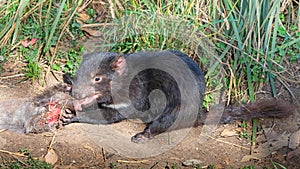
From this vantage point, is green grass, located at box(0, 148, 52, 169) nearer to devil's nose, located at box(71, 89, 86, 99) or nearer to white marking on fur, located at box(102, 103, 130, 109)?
devil's nose, located at box(71, 89, 86, 99)

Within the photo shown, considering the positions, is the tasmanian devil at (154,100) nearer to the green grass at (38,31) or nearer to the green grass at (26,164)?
the green grass at (26,164)

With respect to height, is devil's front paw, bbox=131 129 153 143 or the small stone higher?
devil's front paw, bbox=131 129 153 143

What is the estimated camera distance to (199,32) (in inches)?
168

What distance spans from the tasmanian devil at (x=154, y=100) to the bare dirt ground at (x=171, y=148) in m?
0.11

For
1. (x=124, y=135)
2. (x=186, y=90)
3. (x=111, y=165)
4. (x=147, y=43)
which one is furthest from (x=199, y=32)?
(x=111, y=165)

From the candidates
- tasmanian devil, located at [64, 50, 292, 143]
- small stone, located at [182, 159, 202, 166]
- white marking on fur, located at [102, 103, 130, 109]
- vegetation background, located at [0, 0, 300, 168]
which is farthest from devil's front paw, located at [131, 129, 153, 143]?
vegetation background, located at [0, 0, 300, 168]

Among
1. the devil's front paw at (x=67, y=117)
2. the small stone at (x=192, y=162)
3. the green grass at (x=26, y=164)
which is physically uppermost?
the devil's front paw at (x=67, y=117)

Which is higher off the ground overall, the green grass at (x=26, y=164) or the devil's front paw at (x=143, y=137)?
the devil's front paw at (x=143, y=137)

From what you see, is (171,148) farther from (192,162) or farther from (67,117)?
(67,117)

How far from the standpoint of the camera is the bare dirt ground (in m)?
3.50

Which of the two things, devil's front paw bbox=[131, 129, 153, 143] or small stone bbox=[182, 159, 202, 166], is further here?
devil's front paw bbox=[131, 129, 153, 143]

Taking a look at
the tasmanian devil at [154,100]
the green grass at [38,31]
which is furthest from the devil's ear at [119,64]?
the green grass at [38,31]

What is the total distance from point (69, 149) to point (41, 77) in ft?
2.80

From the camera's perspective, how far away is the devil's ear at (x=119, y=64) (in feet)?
11.6
